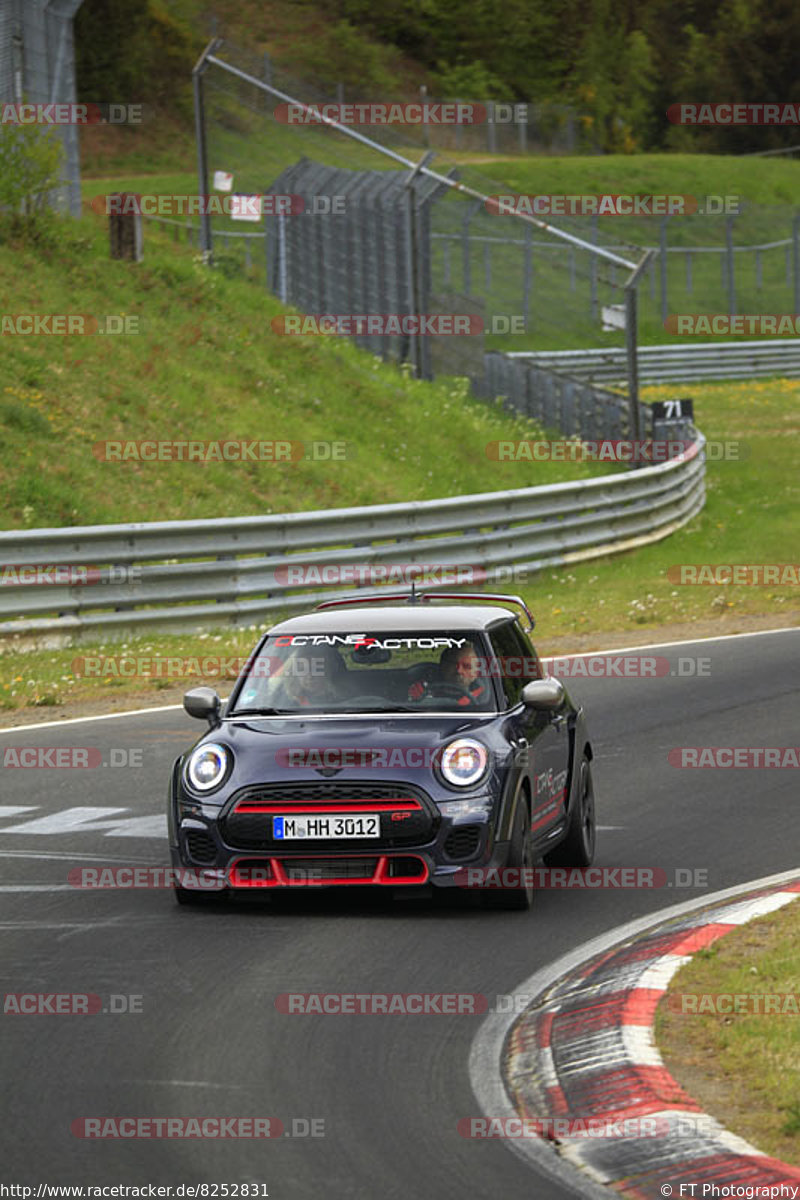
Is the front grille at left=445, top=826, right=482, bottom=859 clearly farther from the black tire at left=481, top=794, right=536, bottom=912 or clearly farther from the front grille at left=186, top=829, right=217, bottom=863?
the front grille at left=186, top=829, right=217, bottom=863

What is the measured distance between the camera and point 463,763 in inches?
377

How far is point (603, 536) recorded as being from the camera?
27.5 metres

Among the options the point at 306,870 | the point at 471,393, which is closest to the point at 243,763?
the point at 306,870

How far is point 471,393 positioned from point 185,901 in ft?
92.4

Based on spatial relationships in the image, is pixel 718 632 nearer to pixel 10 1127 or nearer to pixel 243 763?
pixel 243 763

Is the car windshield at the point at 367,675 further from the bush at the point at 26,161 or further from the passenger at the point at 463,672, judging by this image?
the bush at the point at 26,161

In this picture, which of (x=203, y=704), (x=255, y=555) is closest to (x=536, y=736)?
(x=203, y=704)

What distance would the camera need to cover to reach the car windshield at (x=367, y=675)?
1031 cm

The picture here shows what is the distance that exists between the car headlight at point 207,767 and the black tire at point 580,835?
2.12 m

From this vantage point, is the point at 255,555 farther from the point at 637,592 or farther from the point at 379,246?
the point at 379,246

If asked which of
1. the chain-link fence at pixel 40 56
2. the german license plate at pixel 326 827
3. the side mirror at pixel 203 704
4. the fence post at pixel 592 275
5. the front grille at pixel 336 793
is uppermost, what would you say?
the chain-link fence at pixel 40 56

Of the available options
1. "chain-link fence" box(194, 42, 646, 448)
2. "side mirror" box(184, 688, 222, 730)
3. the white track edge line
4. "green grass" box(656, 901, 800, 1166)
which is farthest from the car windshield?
"chain-link fence" box(194, 42, 646, 448)

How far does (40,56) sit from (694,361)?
1236 inches

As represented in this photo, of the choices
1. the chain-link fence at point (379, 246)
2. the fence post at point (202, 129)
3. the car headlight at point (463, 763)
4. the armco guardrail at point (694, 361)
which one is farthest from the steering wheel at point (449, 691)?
the armco guardrail at point (694, 361)
